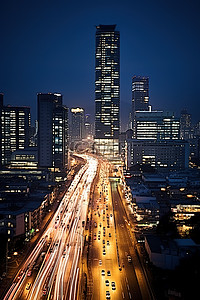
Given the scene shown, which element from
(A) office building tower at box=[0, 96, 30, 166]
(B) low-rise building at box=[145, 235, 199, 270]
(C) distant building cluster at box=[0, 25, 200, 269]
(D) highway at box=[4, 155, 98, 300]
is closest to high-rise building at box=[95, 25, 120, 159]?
(C) distant building cluster at box=[0, 25, 200, 269]

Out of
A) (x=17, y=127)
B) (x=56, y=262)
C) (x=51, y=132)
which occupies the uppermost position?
(x=17, y=127)

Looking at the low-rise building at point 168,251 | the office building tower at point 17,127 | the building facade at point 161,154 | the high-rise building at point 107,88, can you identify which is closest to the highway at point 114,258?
the low-rise building at point 168,251

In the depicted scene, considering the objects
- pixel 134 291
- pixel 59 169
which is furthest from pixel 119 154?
pixel 134 291

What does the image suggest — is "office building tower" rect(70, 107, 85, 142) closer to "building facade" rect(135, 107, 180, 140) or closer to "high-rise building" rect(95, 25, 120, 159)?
"high-rise building" rect(95, 25, 120, 159)

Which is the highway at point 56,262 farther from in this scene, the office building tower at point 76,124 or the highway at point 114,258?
the office building tower at point 76,124

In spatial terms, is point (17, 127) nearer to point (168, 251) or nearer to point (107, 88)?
point (107, 88)

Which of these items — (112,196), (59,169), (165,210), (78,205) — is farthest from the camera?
(59,169)

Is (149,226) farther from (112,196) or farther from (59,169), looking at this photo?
(59,169)

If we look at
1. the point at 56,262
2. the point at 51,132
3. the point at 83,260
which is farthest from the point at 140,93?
the point at 56,262
